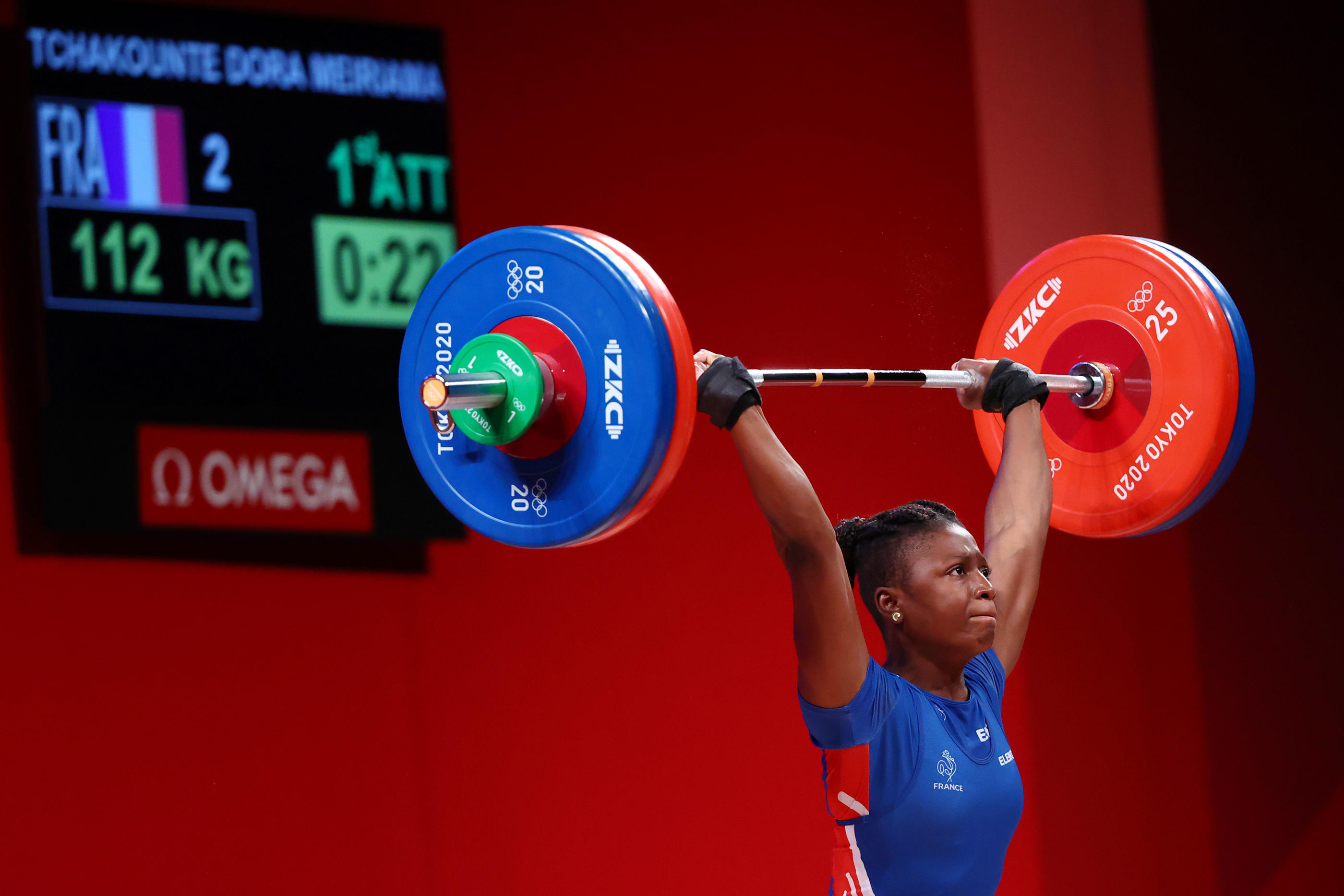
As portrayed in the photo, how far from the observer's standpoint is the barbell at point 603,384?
207 centimetres

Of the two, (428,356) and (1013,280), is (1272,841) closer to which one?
(1013,280)

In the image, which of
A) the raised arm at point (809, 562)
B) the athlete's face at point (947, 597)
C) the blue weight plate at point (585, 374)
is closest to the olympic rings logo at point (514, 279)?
the blue weight plate at point (585, 374)

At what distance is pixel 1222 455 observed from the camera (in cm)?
272

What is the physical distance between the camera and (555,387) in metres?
2.15

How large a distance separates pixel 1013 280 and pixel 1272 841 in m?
2.42

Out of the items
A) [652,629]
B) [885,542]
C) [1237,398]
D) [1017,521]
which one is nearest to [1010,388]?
[1017,521]

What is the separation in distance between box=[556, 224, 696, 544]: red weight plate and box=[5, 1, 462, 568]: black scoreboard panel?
1299mm

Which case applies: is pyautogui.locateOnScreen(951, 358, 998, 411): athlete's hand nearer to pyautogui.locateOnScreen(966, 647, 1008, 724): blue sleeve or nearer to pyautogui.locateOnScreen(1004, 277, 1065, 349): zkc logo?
pyautogui.locateOnScreen(1004, 277, 1065, 349): zkc logo

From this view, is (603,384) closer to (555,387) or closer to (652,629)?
(555,387)

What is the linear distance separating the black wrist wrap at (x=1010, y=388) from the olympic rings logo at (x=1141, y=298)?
0.79 ft

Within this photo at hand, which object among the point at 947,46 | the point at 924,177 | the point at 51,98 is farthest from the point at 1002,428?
the point at 51,98

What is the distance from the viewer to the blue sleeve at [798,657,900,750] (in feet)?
7.01

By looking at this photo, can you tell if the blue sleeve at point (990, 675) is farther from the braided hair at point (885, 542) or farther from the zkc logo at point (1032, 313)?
the zkc logo at point (1032, 313)

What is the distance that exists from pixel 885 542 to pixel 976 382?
0.51 m
